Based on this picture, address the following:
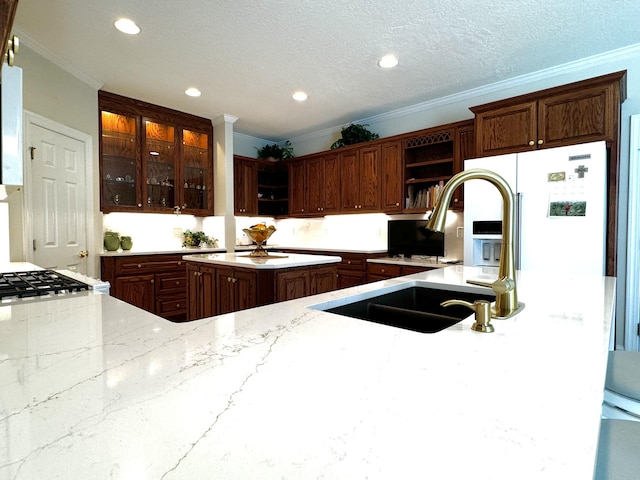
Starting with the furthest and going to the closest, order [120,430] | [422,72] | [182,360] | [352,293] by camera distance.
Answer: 1. [422,72]
2. [352,293]
3. [182,360]
4. [120,430]

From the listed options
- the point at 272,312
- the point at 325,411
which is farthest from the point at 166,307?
the point at 325,411

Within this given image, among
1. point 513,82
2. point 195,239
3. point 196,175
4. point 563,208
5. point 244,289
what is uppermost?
point 513,82

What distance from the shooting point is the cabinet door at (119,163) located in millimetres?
3967

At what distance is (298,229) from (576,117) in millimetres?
4143

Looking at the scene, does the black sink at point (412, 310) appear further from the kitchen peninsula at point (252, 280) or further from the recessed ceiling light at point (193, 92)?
the recessed ceiling light at point (193, 92)

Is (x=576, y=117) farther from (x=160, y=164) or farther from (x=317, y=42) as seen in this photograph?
(x=160, y=164)

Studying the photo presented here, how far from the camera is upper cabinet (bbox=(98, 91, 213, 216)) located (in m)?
4.01

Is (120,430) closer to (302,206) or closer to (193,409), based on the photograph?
(193,409)

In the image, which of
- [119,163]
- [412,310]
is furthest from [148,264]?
[412,310]

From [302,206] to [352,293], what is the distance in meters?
4.20

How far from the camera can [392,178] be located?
169 inches

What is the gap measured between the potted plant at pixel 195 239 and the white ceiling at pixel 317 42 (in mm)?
1797

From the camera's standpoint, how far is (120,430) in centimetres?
40

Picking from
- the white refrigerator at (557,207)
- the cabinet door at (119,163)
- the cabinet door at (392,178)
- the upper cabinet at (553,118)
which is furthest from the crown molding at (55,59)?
the white refrigerator at (557,207)
